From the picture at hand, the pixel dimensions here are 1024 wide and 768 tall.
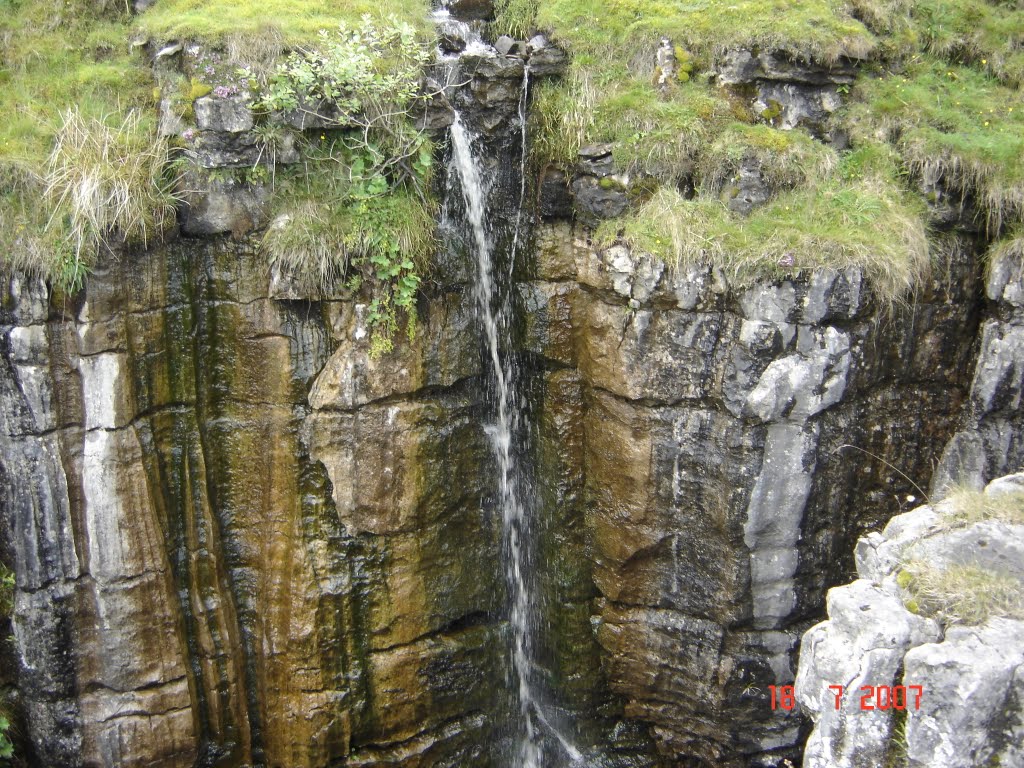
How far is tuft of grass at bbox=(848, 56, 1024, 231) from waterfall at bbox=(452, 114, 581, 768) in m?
3.56

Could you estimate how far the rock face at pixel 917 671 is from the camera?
4.41 meters

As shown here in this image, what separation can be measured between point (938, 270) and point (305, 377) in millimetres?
5597

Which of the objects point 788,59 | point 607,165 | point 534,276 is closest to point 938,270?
point 788,59

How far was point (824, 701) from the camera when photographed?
495 cm

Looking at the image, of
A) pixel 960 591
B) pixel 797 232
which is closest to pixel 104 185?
pixel 797 232

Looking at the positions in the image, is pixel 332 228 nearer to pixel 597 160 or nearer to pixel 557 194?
pixel 557 194

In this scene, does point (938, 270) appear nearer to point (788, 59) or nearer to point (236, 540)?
point (788, 59)

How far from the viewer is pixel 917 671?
14.9 feet

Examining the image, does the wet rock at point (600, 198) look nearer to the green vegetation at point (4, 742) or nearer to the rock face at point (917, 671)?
the rock face at point (917, 671)

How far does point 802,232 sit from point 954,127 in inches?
84.2

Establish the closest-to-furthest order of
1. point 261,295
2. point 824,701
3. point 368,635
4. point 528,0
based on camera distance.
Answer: point 824,701 → point 261,295 → point 368,635 → point 528,0

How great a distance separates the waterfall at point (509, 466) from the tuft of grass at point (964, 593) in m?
4.05

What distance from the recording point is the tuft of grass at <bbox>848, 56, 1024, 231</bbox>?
24.2ft
